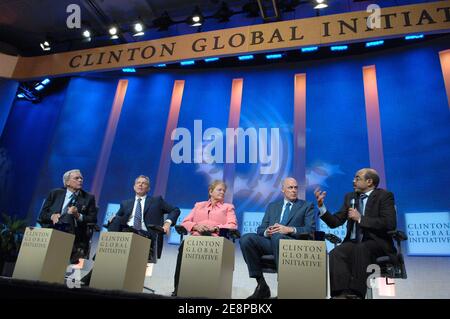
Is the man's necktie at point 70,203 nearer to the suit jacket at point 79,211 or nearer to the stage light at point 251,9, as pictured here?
the suit jacket at point 79,211

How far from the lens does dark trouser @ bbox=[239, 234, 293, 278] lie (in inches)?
126

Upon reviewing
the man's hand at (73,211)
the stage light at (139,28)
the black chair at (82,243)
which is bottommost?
the black chair at (82,243)

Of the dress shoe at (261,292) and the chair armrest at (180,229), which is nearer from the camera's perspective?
the dress shoe at (261,292)

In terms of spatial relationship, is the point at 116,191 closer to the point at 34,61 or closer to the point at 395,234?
the point at 34,61

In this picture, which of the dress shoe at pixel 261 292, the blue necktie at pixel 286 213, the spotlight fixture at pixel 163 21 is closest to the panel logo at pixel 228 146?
the spotlight fixture at pixel 163 21

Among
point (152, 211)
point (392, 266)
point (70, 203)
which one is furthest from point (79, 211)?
point (392, 266)

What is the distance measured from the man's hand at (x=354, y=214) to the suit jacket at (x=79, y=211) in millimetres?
2577

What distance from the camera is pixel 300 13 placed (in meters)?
5.73

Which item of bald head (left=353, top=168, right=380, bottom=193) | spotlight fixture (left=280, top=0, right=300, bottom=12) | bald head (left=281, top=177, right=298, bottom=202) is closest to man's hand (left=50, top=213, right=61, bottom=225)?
bald head (left=281, top=177, right=298, bottom=202)

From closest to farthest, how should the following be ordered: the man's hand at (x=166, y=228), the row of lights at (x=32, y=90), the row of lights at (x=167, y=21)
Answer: the man's hand at (x=166, y=228) → the row of lights at (x=167, y=21) → the row of lights at (x=32, y=90)

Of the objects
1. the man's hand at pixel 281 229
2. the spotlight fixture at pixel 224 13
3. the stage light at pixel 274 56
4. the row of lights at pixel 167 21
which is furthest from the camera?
the stage light at pixel 274 56

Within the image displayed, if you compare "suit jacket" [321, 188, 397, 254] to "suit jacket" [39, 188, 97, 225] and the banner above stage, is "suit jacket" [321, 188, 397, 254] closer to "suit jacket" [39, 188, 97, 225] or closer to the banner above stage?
the banner above stage

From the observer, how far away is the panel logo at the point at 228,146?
5.73 meters
